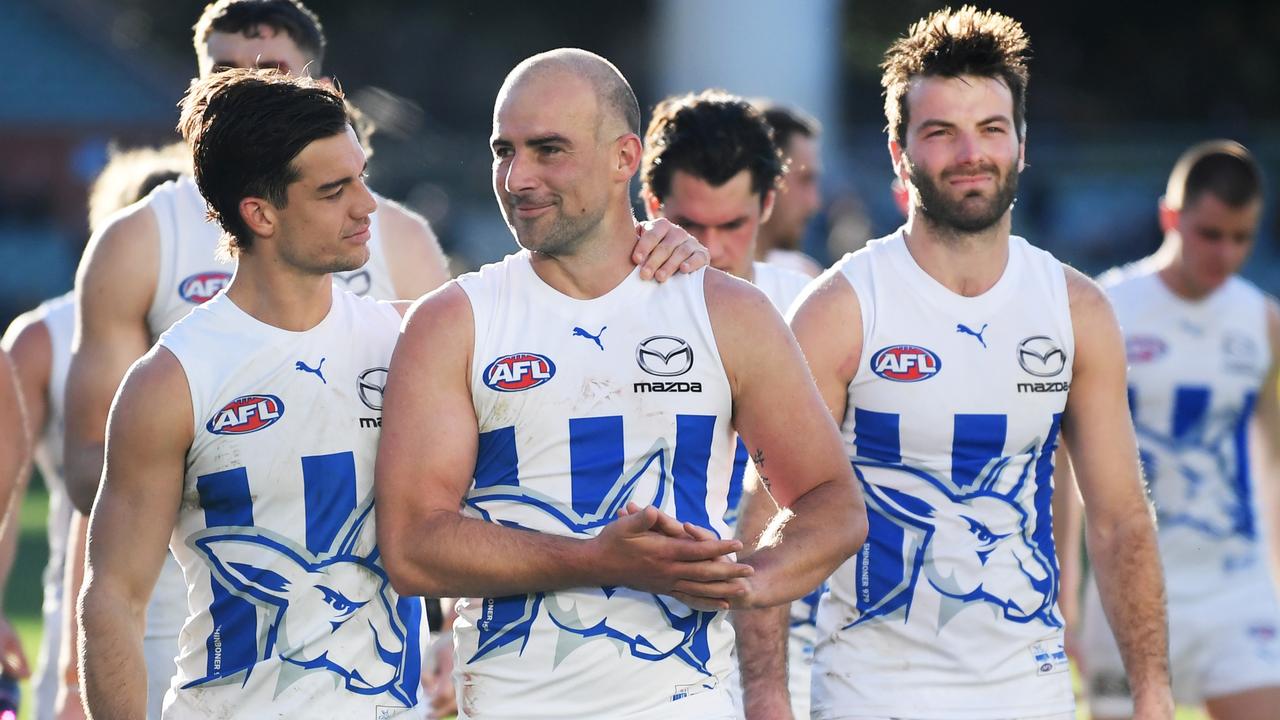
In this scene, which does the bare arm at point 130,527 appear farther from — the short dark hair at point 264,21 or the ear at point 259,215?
the short dark hair at point 264,21

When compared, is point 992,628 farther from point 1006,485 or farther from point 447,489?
point 447,489

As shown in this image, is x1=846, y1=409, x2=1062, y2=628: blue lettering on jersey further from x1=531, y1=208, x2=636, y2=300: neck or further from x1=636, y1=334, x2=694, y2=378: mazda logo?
x1=531, y1=208, x2=636, y2=300: neck

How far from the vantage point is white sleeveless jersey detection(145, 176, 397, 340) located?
529 centimetres

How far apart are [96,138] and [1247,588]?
3589 centimetres

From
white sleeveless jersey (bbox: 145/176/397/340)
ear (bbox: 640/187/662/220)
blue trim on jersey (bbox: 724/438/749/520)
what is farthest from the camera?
ear (bbox: 640/187/662/220)

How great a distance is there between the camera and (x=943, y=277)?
16.5 ft

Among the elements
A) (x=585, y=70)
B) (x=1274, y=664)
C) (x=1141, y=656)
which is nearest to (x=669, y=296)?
(x=585, y=70)

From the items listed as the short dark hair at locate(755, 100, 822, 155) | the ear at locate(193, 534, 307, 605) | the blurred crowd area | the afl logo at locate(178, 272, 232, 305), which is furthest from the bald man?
the blurred crowd area

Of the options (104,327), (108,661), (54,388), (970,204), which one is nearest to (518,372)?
(108,661)

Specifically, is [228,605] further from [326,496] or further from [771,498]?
[771,498]

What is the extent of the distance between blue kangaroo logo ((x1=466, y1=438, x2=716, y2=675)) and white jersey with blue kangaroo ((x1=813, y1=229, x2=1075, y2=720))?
81 cm

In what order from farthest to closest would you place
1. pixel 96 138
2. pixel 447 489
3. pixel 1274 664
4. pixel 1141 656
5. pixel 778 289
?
pixel 96 138, pixel 1274 664, pixel 778 289, pixel 1141 656, pixel 447 489

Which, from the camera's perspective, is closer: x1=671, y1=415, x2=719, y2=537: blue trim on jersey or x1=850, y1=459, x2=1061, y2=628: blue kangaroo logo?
x1=671, y1=415, x2=719, y2=537: blue trim on jersey

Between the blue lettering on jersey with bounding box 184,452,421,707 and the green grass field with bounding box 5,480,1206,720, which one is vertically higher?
the green grass field with bounding box 5,480,1206,720
